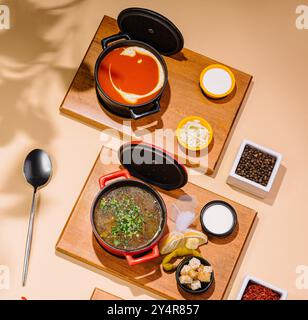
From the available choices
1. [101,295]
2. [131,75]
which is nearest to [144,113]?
[131,75]

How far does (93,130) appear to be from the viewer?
2.54 meters

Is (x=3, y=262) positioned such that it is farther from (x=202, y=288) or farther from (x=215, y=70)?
(x=215, y=70)

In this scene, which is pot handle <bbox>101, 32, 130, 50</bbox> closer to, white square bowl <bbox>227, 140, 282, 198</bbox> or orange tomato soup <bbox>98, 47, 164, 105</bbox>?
orange tomato soup <bbox>98, 47, 164, 105</bbox>

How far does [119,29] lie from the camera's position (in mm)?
2588

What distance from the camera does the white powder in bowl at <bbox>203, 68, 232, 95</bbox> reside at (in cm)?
256

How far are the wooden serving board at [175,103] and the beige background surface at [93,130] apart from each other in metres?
0.05

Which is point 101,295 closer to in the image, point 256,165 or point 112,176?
point 112,176

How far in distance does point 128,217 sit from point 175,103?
434 mm

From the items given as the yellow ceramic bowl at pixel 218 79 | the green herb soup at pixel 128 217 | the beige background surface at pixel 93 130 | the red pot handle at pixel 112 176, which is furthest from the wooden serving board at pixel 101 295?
the yellow ceramic bowl at pixel 218 79

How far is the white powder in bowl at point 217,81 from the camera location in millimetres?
2561

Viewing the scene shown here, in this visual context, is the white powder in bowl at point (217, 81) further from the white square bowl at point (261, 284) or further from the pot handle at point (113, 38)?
the white square bowl at point (261, 284)

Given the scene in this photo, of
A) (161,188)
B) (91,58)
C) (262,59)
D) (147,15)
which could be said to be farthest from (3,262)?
(262,59)

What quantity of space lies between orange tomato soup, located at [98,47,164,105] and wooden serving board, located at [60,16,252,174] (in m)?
0.08
